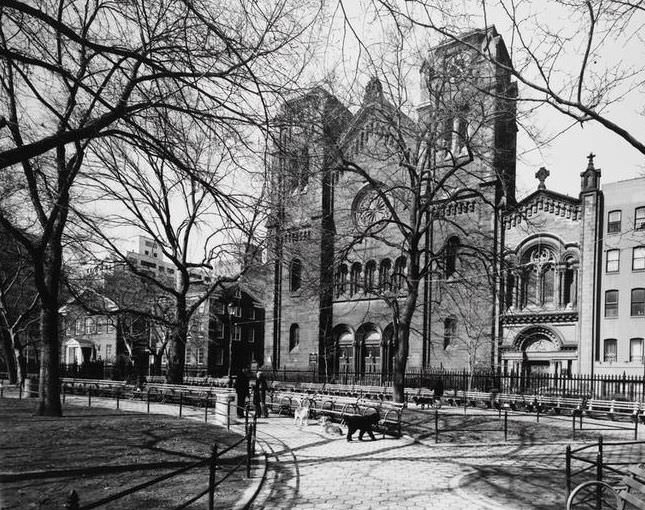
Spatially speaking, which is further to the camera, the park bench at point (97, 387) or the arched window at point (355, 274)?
the arched window at point (355, 274)

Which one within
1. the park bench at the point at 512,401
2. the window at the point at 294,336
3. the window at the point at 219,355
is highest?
the window at the point at 294,336

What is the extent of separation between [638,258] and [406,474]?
2558 centimetres

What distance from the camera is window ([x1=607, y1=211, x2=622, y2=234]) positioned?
98.7 feet

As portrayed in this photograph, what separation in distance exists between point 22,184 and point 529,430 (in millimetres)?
16100

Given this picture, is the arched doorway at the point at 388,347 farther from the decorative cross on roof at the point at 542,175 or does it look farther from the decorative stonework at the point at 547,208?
the decorative cross on roof at the point at 542,175

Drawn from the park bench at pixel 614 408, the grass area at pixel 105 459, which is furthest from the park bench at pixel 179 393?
the park bench at pixel 614 408

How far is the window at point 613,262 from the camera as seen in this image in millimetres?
29859

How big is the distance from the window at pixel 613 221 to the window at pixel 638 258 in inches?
58.0

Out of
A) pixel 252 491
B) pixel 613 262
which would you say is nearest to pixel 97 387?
pixel 252 491

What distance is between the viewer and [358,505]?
7.59 meters

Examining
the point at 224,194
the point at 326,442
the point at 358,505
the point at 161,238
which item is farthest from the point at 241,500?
the point at 161,238

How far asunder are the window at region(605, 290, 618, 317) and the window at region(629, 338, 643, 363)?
1634 mm

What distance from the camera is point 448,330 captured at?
1344 inches

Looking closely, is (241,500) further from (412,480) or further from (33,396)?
(33,396)
